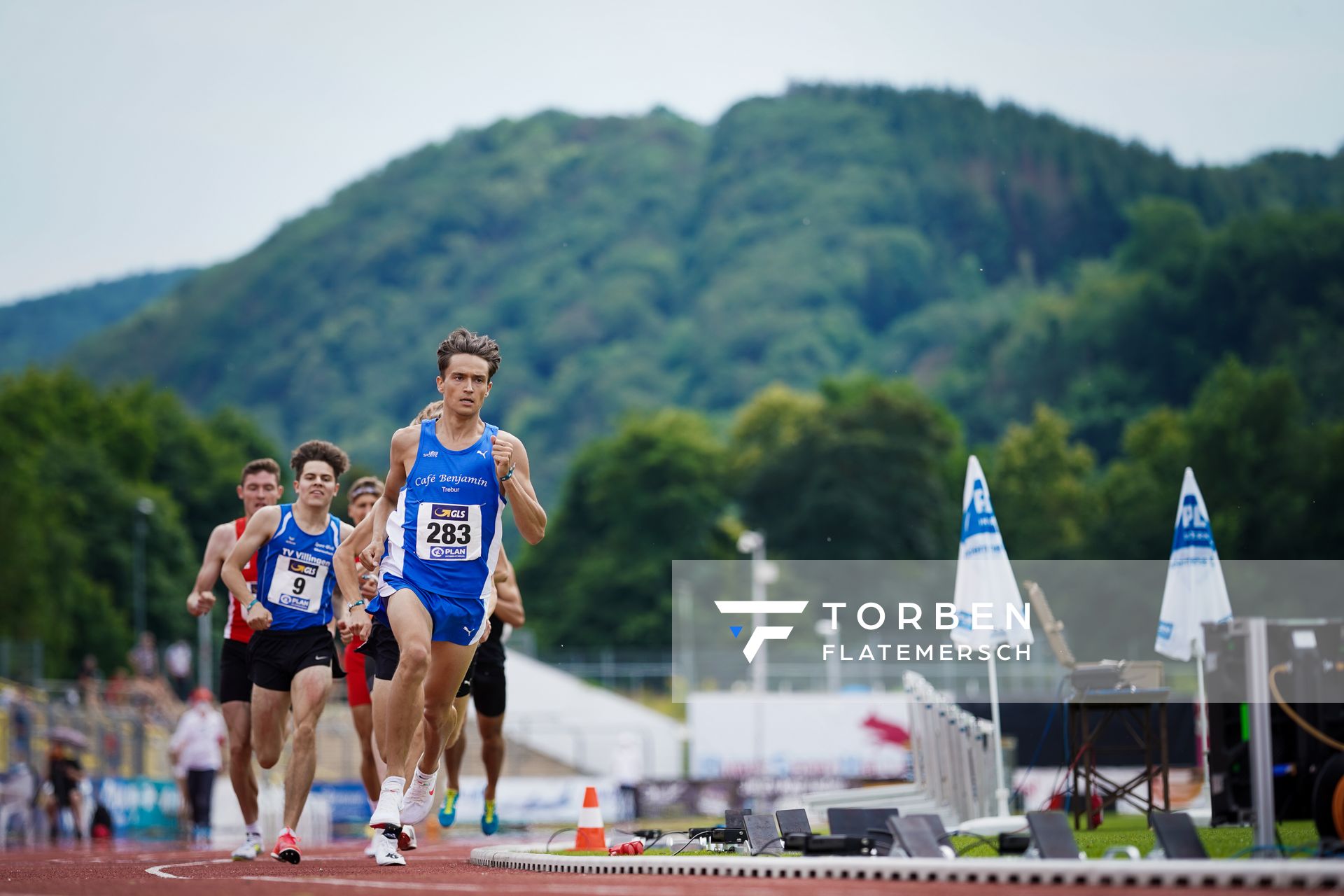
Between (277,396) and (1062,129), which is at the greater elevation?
(1062,129)

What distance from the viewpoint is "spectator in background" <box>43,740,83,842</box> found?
25688mm

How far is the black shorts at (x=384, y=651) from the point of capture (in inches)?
460

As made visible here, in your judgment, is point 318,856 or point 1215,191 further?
point 1215,191

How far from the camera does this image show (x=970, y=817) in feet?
52.3

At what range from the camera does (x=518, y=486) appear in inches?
402

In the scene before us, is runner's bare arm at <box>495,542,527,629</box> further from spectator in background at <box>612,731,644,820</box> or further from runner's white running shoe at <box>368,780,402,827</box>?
spectator in background at <box>612,731,644,820</box>

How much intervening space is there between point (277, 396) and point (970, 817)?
186133 mm

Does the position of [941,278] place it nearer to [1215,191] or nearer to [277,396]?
[1215,191]

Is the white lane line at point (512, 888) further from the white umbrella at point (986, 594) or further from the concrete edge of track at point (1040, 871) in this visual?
the white umbrella at point (986, 594)

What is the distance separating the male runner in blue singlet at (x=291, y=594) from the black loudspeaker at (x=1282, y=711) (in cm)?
637

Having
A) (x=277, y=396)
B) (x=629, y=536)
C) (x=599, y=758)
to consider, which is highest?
(x=277, y=396)

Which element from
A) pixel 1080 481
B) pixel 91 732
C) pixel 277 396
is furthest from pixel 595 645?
pixel 277 396

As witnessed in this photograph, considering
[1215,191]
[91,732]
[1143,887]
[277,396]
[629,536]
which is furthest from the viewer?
[277,396]

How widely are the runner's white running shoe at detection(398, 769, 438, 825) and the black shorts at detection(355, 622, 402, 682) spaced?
700 millimetres
